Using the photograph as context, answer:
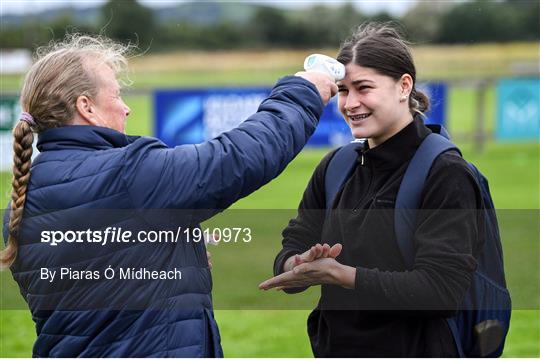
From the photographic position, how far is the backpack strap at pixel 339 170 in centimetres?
282

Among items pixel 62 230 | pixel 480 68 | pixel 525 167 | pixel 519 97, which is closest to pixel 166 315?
pixel 62 230

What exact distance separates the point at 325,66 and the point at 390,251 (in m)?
0.58

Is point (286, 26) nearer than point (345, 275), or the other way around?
point (345, 275)

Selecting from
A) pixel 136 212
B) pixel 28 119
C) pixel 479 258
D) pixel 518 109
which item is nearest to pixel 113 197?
pixel 136 212

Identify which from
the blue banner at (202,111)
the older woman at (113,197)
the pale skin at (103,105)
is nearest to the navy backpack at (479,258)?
the older woman at (113,197)

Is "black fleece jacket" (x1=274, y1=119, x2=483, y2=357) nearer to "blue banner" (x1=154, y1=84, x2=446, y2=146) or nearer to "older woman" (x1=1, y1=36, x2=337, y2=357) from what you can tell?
"older woman" (x1=1, y1=36, x2=337, y2=357)

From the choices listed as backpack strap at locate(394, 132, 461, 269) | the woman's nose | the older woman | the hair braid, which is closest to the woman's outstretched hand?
backpack strap at locate(394, 132, 461, 269)

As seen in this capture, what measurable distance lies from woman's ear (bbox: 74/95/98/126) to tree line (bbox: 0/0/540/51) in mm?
29986

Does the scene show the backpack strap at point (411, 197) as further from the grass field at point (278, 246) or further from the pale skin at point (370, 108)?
the grass field at point (278, 246)

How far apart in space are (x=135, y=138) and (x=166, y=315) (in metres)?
0.51

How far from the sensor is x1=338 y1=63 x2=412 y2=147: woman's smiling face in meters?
2.73

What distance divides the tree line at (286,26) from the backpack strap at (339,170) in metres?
29.5

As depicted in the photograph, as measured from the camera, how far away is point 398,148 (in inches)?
106

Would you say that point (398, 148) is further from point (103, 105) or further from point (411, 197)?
point (103, 105)
